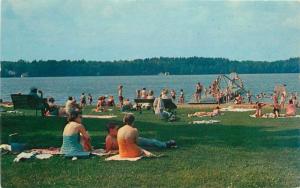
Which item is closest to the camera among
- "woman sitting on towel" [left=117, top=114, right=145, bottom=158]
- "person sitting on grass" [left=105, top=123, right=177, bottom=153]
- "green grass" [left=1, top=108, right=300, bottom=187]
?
"green grass" [left=1, top=108, right=300, bottom=187]

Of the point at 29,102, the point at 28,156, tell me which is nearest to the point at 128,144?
Result: the point at 28,156

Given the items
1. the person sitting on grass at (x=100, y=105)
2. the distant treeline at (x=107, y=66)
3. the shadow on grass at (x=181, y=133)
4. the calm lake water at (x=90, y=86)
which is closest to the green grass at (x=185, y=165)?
the shadow on grass at (x=181, y=133)

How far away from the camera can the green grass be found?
8898 mm

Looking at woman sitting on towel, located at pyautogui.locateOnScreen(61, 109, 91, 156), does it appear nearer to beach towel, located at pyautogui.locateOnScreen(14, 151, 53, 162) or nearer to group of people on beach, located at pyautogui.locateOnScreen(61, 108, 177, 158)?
group of people on beach, located at pyautogui.locateOnScreen(61, 108, 177, 158)

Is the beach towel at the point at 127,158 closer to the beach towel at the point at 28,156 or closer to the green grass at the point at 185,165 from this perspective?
the green grass at the point at 185,165

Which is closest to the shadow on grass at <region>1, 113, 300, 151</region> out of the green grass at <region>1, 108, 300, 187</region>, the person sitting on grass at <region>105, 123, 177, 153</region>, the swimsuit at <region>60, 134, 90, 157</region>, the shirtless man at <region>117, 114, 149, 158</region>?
the green grass at <region>1, 108, 300, 187</region>

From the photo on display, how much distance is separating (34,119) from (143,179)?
8.79 meters

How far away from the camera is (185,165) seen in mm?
9969

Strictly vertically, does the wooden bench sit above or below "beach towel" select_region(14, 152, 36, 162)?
above

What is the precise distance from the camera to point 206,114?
20.8m

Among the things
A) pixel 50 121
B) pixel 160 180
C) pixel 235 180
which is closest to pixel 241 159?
pixel 235 180

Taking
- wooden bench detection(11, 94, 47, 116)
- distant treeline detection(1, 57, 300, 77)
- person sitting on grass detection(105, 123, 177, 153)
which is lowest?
person sitting on grass detection(105, 123, 177, 153)

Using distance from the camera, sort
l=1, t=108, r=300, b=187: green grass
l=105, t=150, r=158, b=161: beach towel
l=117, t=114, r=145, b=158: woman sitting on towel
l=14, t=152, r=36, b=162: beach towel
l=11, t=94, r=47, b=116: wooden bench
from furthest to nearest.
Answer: l=11, t=94, r=47, b=116: wooden bench
l=117, t=114, r=145, b=158: woman sitting on towel
l=105, t=150, r=158, b=161: beach towel
l=14, t=152, r=36, b=162: beach towel
l=1, t=108, r=300, b=187: green grass

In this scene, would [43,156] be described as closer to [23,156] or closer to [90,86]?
[23,156]
